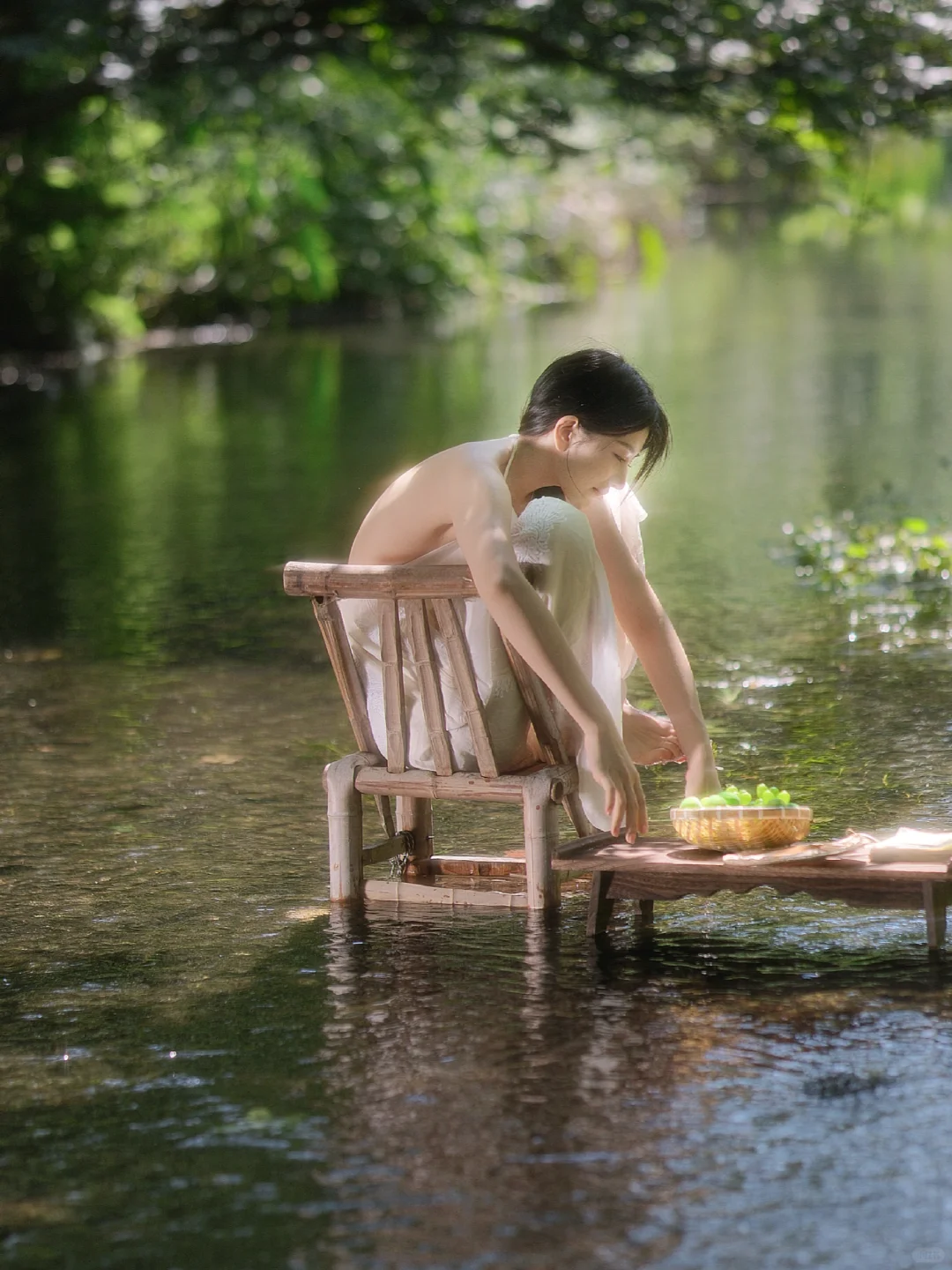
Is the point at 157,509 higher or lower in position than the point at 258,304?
lower

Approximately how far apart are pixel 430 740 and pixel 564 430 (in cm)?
72

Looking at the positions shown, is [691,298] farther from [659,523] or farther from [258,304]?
[659,523]

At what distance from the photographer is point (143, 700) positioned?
7.07 metres

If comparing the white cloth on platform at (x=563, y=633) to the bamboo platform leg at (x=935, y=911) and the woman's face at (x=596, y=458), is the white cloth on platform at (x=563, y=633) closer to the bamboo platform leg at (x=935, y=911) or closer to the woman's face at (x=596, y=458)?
the woman's face at (x=596, y=458)

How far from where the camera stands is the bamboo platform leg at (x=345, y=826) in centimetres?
453

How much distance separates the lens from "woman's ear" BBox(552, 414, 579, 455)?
4.48 meters

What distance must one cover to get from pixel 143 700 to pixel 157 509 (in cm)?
592

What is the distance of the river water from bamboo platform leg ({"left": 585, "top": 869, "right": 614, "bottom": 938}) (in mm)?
43

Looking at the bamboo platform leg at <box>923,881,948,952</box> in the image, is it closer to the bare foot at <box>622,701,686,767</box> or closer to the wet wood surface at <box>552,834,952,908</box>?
the wet wood surface at <box>552,834,952,908</box>

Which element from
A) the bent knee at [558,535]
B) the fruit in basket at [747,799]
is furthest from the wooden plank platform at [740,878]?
the bent knee at [558,535]

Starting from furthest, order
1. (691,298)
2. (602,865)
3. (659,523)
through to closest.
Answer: (691,298), (659,523), (602,865)

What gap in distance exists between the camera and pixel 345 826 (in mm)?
4527

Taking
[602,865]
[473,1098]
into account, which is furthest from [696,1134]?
[602,865]

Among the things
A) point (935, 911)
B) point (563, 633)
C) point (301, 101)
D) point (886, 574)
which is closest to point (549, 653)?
point (563, 633)
